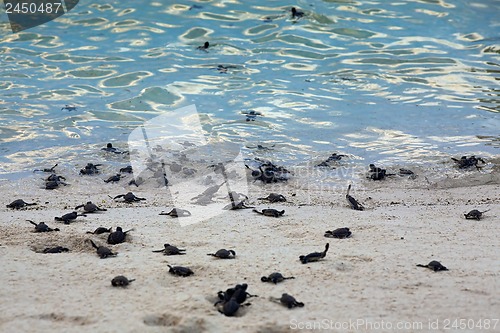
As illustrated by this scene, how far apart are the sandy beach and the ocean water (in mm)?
2584

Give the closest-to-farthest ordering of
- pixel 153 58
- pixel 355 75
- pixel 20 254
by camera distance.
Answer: pixel 20 254 → pixel 355 75 → pixel 153 58

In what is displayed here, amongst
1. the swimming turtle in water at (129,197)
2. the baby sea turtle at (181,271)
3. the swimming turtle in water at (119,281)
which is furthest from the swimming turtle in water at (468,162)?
the swimming turtle in water at (119,281)

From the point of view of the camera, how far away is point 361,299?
12.7 feet

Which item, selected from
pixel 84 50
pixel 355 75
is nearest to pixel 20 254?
pixel 355 75

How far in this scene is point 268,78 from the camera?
1192 centimetres

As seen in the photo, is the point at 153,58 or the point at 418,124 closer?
the point at 418,124

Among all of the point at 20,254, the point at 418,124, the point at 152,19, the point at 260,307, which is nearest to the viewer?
the point at 260,307

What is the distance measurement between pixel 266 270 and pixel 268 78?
7804mm

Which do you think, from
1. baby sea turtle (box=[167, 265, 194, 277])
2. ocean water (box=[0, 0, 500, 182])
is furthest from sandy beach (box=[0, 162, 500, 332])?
ocean water (box=[0, 0, 500, 182])

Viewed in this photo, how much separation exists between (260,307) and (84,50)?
10.7 meters

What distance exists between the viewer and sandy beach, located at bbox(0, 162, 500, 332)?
11.8 feet

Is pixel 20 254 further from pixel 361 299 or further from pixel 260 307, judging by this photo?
pixel 361 299

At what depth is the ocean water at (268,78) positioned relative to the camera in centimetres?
925

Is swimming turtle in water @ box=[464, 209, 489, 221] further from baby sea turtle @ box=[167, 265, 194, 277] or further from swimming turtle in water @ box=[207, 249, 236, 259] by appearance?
baby sea turtle @ box=[167, 265, 194, 277]
